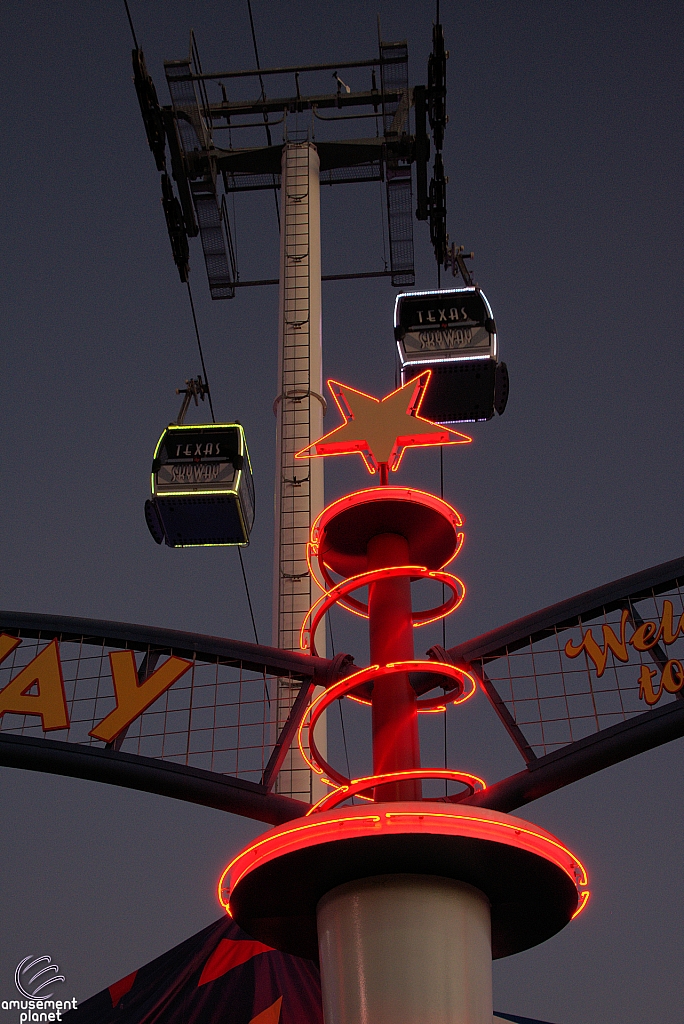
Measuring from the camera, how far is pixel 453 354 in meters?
12.6

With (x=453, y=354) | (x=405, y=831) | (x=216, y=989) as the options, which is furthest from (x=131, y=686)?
(x=453, y=354)

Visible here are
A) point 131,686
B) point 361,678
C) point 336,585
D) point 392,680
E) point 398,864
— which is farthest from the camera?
point 131,686

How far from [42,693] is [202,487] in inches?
234

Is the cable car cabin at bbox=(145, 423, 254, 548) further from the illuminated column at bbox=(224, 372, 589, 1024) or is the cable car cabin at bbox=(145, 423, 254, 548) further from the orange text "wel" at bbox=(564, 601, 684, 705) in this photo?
the orange text "wel" at bbox=(564, 601, 684, 705)

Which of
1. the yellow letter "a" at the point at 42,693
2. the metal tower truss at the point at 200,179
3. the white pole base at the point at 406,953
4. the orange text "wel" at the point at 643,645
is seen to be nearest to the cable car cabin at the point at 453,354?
the metal tower truss at the point at 200,179

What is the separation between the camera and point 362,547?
700cm

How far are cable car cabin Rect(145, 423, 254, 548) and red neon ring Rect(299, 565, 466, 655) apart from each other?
20.5ft

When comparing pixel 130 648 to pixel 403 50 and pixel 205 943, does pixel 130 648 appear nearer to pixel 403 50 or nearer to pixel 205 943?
pixel 205 943

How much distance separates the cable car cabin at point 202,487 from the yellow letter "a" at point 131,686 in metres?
5.84

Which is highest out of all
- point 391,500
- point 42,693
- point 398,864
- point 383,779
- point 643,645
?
point 391,500

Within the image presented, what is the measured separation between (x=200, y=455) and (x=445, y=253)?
5.12m

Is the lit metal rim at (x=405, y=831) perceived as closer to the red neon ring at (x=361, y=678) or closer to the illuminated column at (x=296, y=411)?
the red neon ring at (x=361, y=678)

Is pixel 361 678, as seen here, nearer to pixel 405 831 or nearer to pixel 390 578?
pixel 390 578

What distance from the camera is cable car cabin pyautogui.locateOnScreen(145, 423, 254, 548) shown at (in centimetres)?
1320
